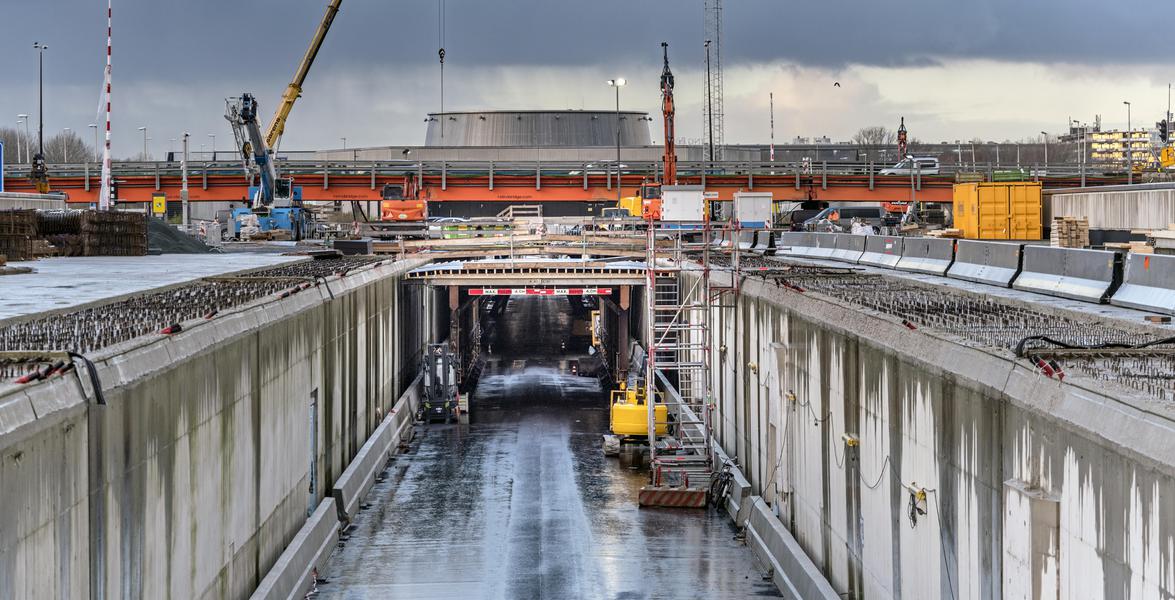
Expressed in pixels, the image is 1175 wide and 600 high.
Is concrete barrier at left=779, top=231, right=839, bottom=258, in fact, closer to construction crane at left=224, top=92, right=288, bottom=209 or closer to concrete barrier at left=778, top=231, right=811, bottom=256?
concrete barrier at left=778, top=231, right=811, bottom=256

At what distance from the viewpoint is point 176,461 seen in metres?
16.0

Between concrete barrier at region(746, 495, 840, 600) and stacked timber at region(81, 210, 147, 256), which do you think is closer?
concrete barrier at region(746, 495, 840, 600)

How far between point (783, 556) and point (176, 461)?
38.0 feet

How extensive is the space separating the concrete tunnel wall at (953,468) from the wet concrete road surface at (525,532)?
2.44 m

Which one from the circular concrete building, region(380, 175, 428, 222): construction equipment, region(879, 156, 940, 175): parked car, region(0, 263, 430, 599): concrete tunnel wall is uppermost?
the circular concrete building

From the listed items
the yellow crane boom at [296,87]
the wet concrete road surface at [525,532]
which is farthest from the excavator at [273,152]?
the wet concrete road surface at [525,532]

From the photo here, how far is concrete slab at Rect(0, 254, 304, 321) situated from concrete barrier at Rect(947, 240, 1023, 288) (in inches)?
690

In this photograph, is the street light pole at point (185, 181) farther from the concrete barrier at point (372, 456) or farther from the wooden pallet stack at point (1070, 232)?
the wooden pallet stack at point (1070, 232)

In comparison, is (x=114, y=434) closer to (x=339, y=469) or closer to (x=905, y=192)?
(x=339, y=469)

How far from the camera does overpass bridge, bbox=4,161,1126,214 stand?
8575 centimetres

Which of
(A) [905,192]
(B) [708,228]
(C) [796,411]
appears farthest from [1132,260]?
(A) [905,192]

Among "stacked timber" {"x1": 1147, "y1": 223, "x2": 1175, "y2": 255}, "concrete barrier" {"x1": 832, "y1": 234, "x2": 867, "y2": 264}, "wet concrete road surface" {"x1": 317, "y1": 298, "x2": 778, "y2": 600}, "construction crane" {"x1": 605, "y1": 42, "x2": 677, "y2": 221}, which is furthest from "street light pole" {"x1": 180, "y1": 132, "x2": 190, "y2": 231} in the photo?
"stacked timber" {"x1": 1147, "y1": 223, "x2": 1175, "y2": 255}

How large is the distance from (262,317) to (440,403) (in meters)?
25.1

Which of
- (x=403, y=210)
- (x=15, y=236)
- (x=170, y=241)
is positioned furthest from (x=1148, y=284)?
(x=403, y=210)
